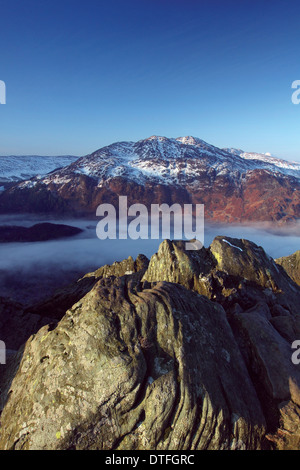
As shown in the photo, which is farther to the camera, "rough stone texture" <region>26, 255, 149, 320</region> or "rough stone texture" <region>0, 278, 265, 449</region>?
"rough stone texture" <region>26, 255, 149, 320</region>

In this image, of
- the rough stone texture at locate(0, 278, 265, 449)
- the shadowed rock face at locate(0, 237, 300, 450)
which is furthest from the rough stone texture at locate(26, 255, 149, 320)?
the rough stone texture at locate(0, 278, 265, 449)

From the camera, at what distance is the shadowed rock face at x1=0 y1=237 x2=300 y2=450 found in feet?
47.0

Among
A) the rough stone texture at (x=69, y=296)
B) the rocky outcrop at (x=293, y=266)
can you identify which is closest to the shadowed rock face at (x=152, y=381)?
the rough stone texture at (x=69, y=296)

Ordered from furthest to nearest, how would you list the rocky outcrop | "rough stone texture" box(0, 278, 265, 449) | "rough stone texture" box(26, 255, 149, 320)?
the rocky outcrop < "rough stone texture" box(26, 255, 149, 320) < "rough stone texture" box(0, 278, 265, 449)

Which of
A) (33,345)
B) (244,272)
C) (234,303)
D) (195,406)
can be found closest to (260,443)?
(195,406)

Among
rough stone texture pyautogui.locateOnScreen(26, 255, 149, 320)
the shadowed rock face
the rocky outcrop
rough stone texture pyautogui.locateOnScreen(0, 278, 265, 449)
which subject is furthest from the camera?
the rocky outcrop

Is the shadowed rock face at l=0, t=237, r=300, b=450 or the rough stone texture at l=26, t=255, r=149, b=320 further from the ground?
the shadowed rock face at l=0, t=237, r=300, b=450

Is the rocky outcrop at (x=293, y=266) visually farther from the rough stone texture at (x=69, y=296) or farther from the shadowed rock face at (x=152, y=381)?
the shadowed rock face at (x=152, y=381)

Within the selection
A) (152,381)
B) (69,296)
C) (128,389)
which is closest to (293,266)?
(69,296)

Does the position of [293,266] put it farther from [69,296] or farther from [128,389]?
[128,389]

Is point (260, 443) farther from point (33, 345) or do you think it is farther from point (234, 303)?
point (33, 345)

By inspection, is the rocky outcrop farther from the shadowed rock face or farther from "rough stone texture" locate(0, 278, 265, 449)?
"rough stone texture" locate(0, 278, 265, 449)

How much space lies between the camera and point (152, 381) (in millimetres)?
15305
